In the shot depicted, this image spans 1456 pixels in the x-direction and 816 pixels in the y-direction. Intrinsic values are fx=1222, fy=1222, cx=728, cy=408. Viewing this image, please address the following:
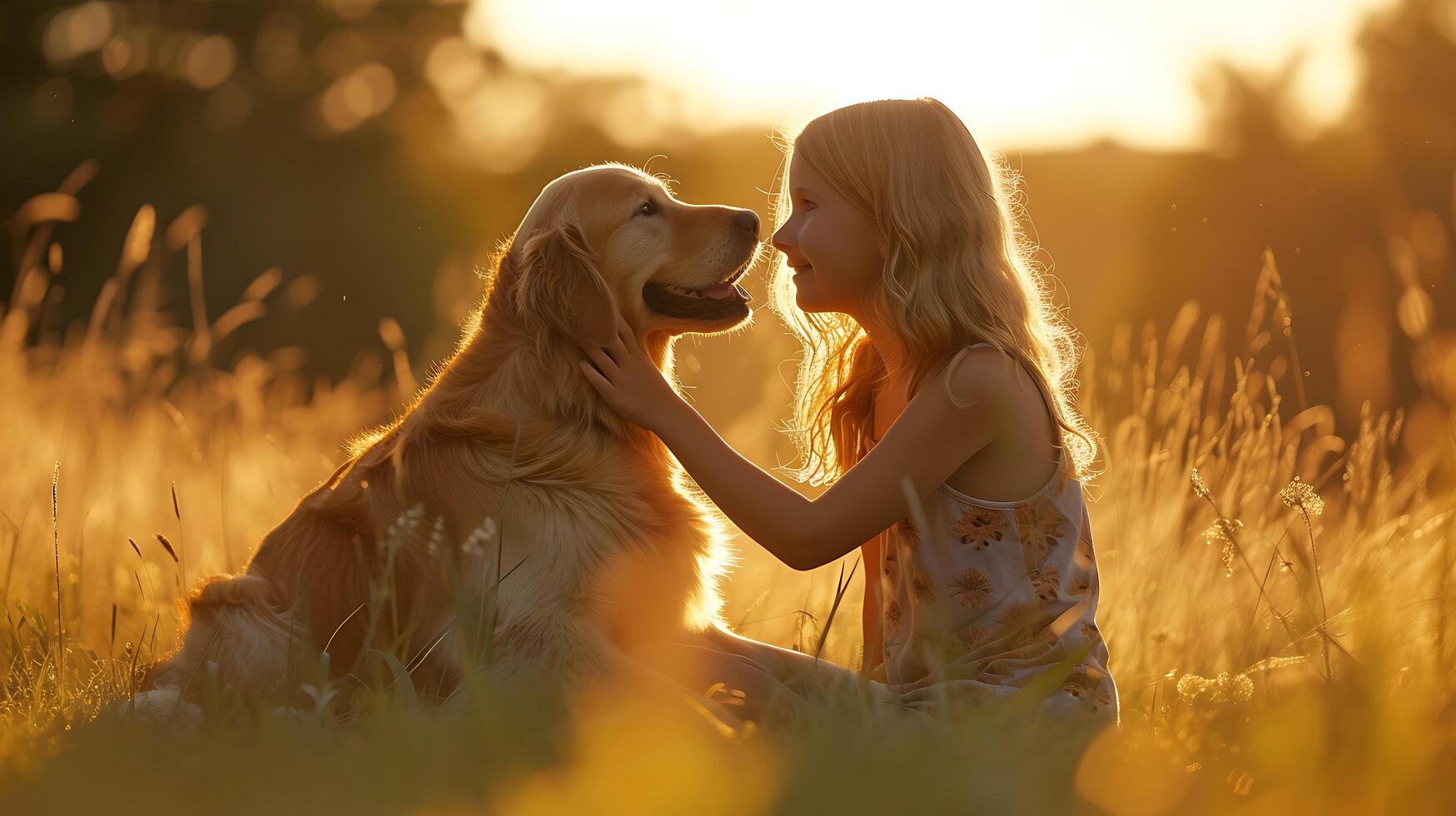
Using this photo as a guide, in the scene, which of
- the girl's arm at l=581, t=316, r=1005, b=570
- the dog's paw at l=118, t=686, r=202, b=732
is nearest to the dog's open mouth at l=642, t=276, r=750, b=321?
the girl's arm at l=581, t=316, r=1005, b=570

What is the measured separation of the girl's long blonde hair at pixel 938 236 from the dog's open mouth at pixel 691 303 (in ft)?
1.21

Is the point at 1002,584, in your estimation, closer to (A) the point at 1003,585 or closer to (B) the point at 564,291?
(A) the point at 1003,585

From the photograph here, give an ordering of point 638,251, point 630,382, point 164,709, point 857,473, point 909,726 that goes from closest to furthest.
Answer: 1. point 909,726
2. point 164,709
3. point 857,473
4. point 630,382
5. point 638,251

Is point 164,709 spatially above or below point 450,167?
above

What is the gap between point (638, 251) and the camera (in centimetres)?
305

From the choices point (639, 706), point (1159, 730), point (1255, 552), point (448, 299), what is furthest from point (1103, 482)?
point (448, 299)

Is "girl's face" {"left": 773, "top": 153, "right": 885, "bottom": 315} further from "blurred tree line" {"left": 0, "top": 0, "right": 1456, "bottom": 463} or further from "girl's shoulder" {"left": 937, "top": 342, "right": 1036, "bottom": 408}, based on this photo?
"blurred tree line" {"left": 0, "top": 0, "right": 1456, "bottom": 463}

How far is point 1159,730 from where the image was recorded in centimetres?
199

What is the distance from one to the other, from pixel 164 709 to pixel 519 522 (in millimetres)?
786

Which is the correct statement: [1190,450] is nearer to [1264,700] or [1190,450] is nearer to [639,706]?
[1264,700]

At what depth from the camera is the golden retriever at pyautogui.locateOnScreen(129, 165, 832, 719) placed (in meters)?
2.50

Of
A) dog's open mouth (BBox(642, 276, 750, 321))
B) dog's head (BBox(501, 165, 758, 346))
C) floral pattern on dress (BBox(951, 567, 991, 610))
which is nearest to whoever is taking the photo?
floral pattern on dress (BBox(951, 567, 991, 610))

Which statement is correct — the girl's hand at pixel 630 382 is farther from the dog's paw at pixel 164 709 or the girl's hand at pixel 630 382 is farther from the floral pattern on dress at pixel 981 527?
the dog's paw at pixel 164 709

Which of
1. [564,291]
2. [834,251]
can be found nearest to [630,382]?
[564,291]
